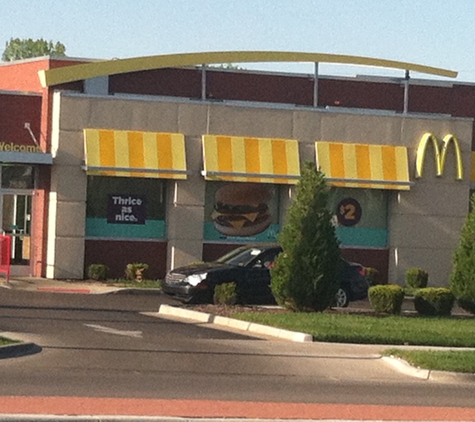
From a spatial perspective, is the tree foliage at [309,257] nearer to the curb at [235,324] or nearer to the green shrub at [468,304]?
the curb at [235,324]

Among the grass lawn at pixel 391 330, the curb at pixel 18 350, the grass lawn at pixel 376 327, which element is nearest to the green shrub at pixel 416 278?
the grass lawn at pixel 376 327

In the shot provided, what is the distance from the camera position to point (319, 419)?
14.0 metres

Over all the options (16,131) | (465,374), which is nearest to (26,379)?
(465,374)

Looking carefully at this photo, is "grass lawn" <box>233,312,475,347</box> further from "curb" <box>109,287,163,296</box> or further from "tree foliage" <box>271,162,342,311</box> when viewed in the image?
"curb" <box>109,287,163,296</box>

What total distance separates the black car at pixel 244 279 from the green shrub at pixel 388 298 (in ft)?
3.41

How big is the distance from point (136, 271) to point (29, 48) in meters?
90.2

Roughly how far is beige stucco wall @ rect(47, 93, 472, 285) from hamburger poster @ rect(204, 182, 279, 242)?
51 centimetres

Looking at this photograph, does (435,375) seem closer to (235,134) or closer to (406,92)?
(235,134)

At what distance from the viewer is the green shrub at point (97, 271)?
3731cm

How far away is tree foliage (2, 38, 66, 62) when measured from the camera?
123m

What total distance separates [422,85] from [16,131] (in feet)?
44.9

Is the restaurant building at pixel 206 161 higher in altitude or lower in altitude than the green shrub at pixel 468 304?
higher

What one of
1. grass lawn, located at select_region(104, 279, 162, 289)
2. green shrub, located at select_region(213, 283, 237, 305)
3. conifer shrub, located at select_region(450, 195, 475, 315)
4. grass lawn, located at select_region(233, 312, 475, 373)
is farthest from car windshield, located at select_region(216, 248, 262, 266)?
conifer shrub, located at select_region(450, 195, 475, 315)

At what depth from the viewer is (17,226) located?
38594mm
